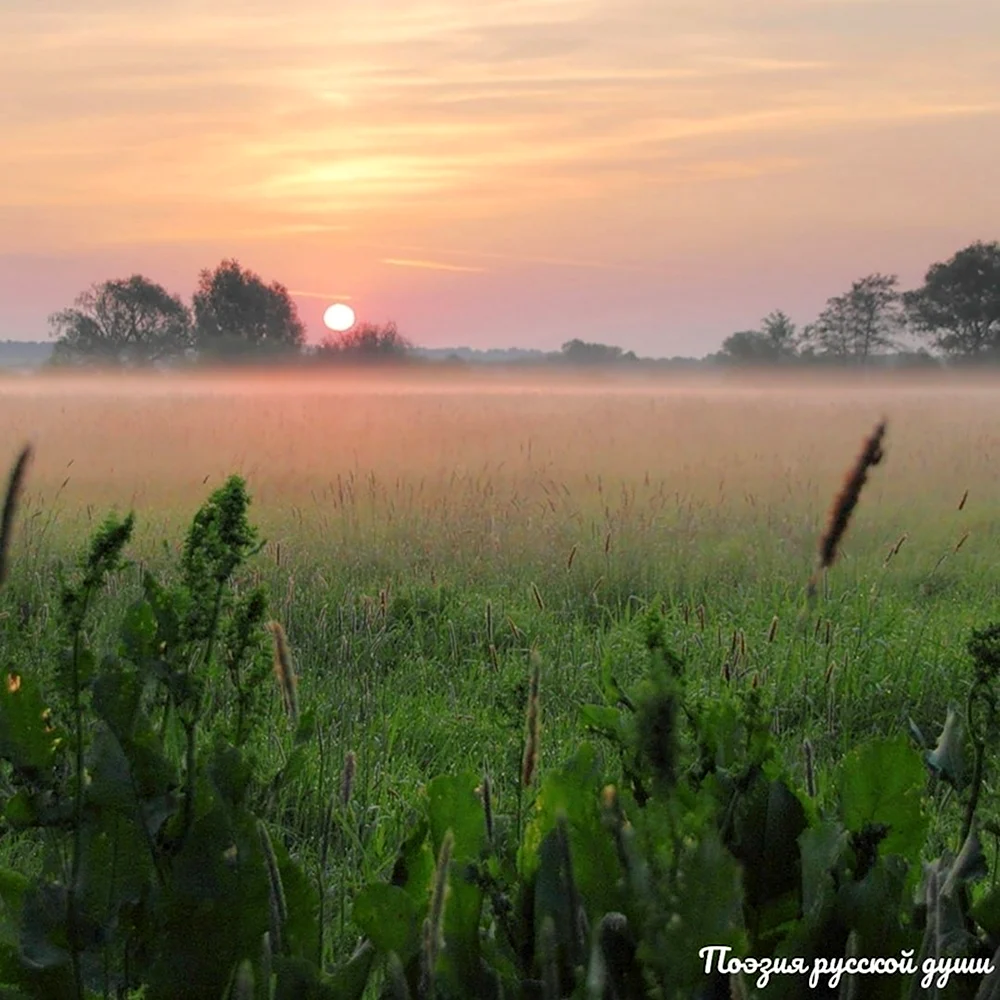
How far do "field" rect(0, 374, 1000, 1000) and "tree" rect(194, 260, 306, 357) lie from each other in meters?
46.1

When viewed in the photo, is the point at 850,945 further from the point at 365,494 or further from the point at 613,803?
the point at 365,494

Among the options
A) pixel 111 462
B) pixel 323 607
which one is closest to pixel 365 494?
pixel 323 607

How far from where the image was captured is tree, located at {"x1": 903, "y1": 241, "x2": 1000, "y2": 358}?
57.8m

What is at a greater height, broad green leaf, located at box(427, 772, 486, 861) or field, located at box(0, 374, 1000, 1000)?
broad green leaf, located at box(427, 772, 486, 861)

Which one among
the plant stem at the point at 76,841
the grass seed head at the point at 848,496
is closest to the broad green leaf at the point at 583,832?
the plant stem at the point at 76,841

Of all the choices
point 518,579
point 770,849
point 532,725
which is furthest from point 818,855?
point 518,579

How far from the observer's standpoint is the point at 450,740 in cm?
424

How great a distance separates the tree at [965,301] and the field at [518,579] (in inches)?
1796

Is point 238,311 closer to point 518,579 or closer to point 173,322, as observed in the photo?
point 173,322

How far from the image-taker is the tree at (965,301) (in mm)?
57812

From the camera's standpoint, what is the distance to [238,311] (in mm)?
61344

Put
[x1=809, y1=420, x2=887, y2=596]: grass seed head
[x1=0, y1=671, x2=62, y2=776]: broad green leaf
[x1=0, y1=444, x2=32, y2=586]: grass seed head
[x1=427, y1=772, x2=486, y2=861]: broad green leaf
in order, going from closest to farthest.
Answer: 1. [x1=0, y1=671, x2=62, y2=776]: broad green leaf
2. [x1=427, y1=772, x2=486, y2=861]: broad green leaf
3. [x1=0, y1=444, x2=32, y2=586]: grass seed head
4. [x1=809, y1=420, x2=887, y2=596]: grass seed head

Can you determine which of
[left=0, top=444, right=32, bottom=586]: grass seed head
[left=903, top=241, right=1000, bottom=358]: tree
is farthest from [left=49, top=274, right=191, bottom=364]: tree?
[left=0, top=444, right=32, bottom=586]: grass seed head

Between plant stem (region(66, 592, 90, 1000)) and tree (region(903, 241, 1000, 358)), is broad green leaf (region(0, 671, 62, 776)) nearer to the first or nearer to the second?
plant stem (region(66, 592, 90, 1000))
